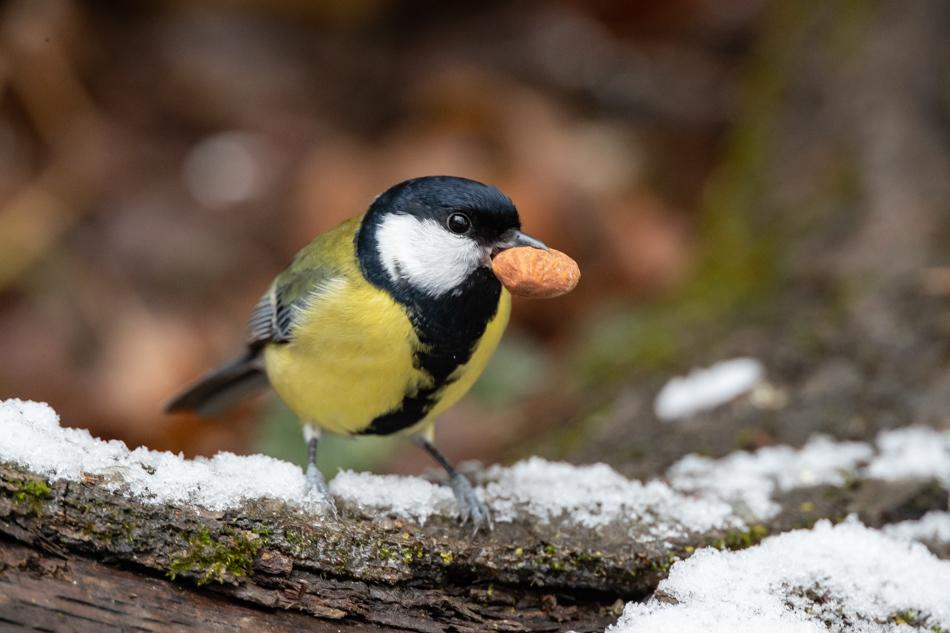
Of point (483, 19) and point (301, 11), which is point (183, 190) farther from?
point (483, 19)

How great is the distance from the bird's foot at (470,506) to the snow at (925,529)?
2.84ft

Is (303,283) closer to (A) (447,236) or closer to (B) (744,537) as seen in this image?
(A) (447,236)

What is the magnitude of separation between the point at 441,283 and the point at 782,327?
1.48 meters

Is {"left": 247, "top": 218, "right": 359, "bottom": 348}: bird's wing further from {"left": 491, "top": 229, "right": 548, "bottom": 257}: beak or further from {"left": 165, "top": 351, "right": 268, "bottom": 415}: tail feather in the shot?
{"left": 491, "top": 229, "right": 548, "bottom": 257}: beak

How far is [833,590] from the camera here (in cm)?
187

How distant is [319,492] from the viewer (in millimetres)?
1890

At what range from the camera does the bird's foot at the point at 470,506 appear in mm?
1992

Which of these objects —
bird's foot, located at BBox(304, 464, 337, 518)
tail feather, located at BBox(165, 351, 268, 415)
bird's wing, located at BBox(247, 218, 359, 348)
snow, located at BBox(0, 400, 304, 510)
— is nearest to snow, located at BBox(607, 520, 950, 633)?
bird's foot, located at BBox(304, 464, 337, 518)

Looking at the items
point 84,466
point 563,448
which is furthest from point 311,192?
point 84,466

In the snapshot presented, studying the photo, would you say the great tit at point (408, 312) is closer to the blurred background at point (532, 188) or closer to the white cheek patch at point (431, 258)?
the white cheek patch at point (431, 258)

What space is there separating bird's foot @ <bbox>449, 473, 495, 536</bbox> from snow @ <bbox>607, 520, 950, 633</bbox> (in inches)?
13.2

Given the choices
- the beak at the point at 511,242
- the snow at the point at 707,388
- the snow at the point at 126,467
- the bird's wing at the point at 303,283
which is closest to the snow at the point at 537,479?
the snow at the point at 126,467

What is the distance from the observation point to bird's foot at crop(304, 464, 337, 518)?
6.10ft

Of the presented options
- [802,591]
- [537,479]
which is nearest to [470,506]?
[537,479]
